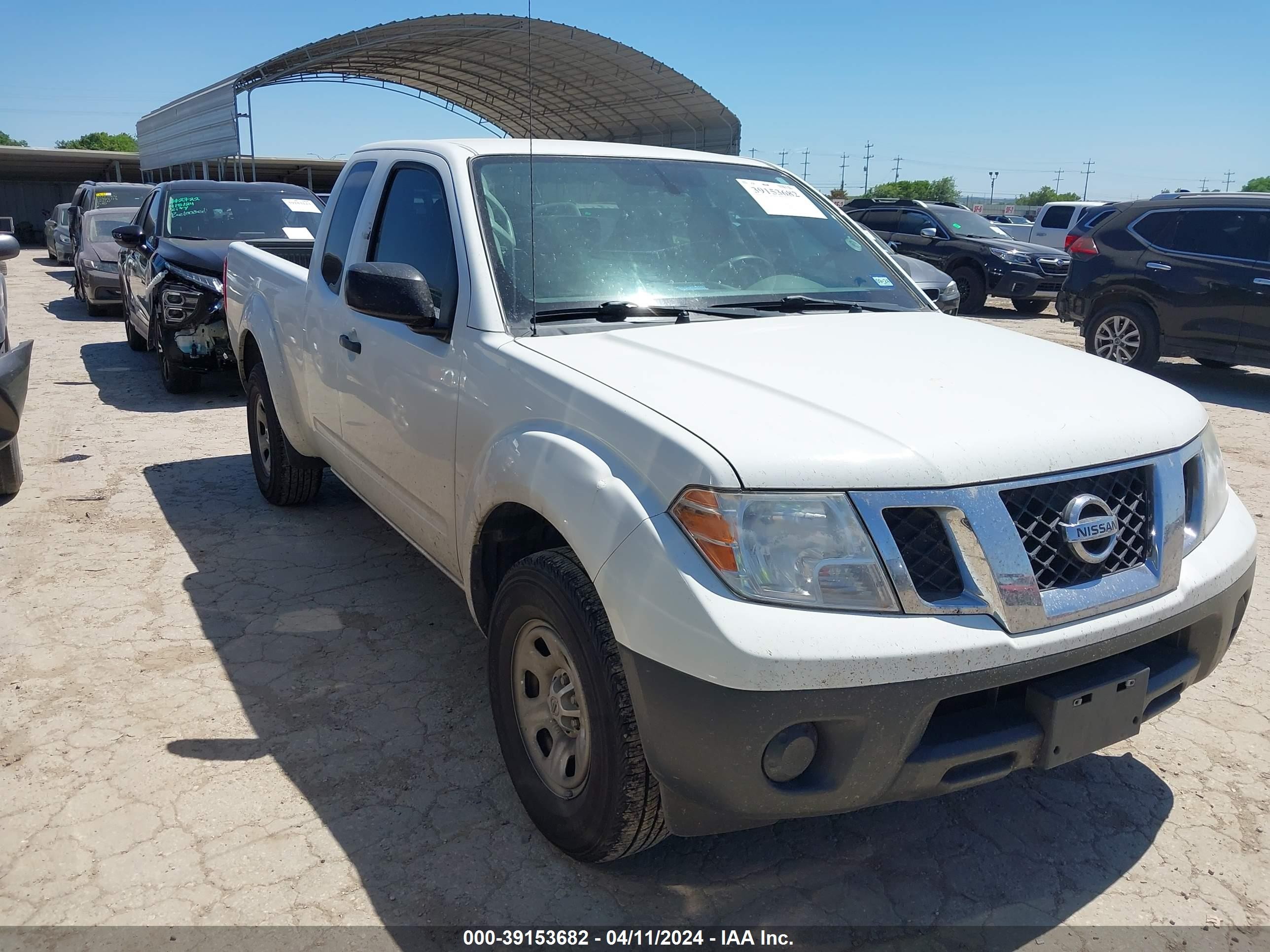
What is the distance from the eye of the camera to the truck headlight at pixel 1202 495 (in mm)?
2545

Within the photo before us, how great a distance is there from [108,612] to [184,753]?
1.37 meters

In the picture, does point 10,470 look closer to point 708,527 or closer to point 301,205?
point 301,205

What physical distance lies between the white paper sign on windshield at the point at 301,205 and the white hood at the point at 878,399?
7.53 meters

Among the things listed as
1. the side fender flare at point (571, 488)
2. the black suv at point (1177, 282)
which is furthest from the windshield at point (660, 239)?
the black suv at point (1177, 282)

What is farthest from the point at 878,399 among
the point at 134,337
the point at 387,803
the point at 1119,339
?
the point at 134,337

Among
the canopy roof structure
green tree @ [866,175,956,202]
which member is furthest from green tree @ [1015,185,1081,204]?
the canopy roof structure

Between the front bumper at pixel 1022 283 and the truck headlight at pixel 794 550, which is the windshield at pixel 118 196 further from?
the truck headlight at pixel 794 550

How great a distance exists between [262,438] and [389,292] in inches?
117

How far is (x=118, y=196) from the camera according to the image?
1689 cm

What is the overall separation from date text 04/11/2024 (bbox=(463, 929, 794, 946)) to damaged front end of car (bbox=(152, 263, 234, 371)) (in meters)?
6.99

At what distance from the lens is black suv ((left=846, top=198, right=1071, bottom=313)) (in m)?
15.4

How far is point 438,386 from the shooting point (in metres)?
3.16

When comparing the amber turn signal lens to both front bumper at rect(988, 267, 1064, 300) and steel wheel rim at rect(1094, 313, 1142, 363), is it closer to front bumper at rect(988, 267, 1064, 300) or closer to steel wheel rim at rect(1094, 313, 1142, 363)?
Answer: steel wheel rim at rect(1094, 313, 1142, 363)

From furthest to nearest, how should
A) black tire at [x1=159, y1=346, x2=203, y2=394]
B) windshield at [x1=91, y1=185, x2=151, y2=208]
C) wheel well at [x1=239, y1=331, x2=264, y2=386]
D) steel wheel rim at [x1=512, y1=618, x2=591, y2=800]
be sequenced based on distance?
windshield at [x1=91, y1=185, x2=151, y2=208]
black tire at [x1=159, y1=346, x2=203, y2=394]
wheel well at [x1=239, y1=331, x2=264, y2=386]
steel wheel rim at [x1=512, y1=618, x2=591, y2=800]
